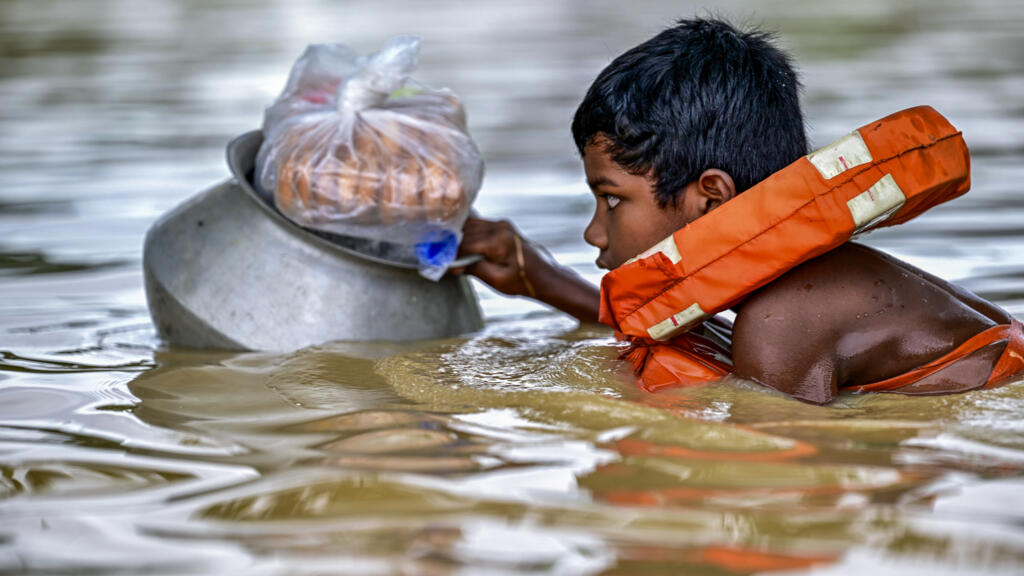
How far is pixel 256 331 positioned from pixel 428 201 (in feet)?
2.13

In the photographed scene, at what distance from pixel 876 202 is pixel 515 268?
135cm

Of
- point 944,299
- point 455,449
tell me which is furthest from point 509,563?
point 944,299

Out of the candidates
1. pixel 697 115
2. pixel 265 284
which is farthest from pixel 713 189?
pixel 265 284

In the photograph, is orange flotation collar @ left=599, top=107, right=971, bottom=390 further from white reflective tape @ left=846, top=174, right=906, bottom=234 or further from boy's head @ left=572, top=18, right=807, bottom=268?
boy's head @ left=572, top=18, right=807, bottom=268

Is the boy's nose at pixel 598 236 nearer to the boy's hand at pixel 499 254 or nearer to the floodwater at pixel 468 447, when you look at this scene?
the floodwater at pixel 468 447

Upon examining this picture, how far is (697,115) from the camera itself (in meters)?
3.23

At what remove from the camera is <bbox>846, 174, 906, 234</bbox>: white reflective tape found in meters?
3.03

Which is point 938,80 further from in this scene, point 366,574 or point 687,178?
point 366,574

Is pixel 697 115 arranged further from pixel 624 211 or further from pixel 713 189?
pixel 624 211

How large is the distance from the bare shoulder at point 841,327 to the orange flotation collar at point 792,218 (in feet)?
0.27

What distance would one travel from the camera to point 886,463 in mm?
2541

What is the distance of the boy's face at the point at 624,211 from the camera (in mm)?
3277

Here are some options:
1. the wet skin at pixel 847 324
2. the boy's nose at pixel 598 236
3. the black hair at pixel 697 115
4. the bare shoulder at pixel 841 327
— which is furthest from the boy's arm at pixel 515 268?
the bare shoulder at pixel 841 327

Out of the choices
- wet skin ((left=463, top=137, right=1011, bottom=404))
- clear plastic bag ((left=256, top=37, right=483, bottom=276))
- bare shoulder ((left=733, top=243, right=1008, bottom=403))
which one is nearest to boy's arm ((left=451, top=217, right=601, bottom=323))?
clear plastic bag ((left=256, top=37, right=483, bottom=276))
